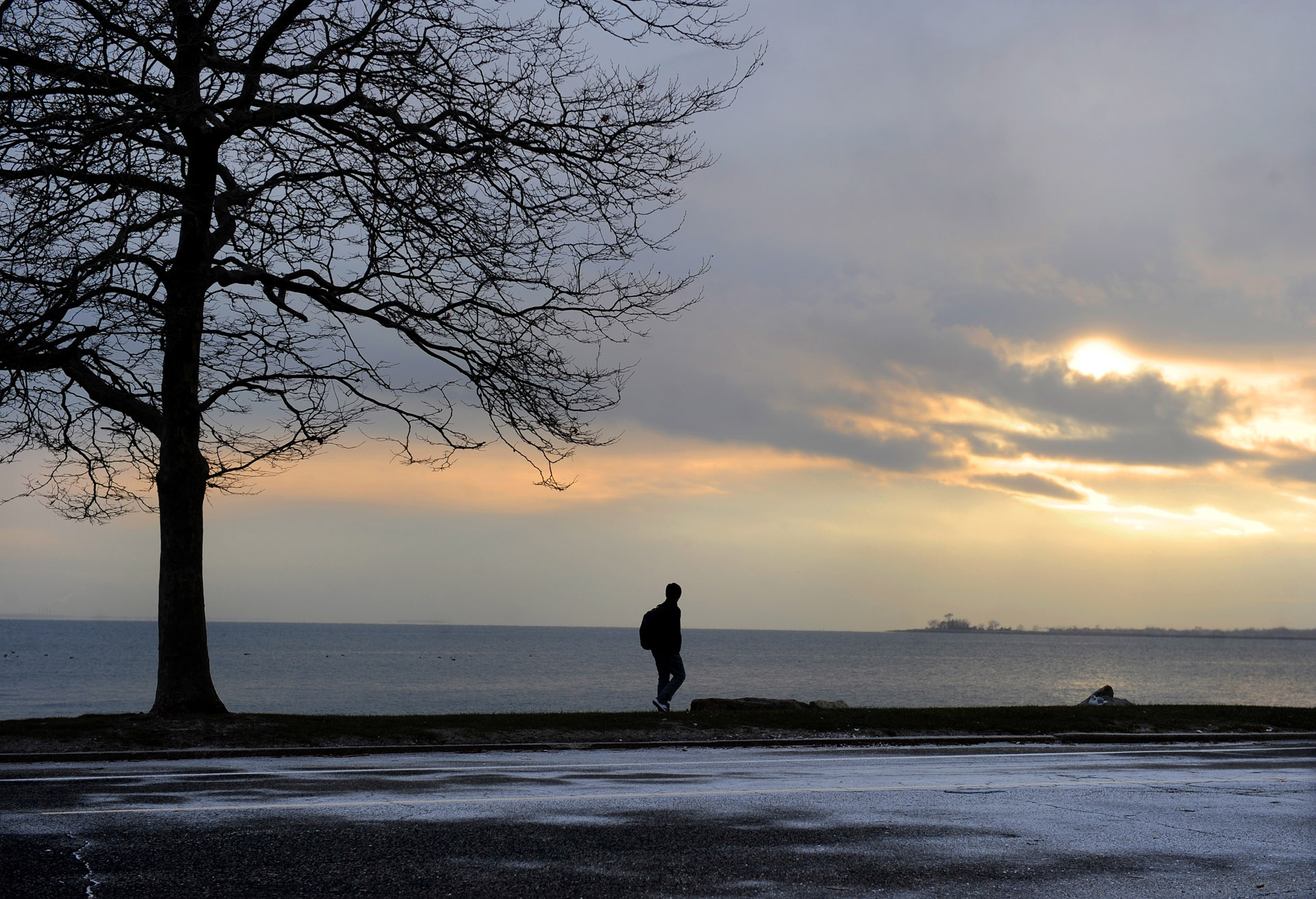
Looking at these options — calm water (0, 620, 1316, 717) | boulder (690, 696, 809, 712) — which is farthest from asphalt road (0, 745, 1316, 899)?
calm water (0, 620, 1316, 717)

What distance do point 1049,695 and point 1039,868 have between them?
8050 cm

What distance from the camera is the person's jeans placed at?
1672 cm

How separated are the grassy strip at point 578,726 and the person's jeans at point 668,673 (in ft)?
4.26

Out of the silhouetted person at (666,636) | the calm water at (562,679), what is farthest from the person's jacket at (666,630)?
the calm water at (562,679)

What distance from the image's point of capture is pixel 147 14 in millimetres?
11938

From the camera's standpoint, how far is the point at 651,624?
1691 cm

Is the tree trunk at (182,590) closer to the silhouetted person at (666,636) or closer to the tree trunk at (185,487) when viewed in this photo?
the tree trunk at (185,487)

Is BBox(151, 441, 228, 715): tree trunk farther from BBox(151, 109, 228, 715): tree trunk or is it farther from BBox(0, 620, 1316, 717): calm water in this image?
BBox(0, 620, 1316, 717): calm water

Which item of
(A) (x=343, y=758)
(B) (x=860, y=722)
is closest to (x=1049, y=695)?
(B) (x=860, y=722)

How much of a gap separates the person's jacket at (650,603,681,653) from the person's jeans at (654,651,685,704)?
99 millimetres

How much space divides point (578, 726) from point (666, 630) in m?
3.61

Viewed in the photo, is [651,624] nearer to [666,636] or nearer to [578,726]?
[666,636]

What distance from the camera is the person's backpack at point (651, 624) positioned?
16844mm

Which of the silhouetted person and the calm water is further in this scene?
the calm water
